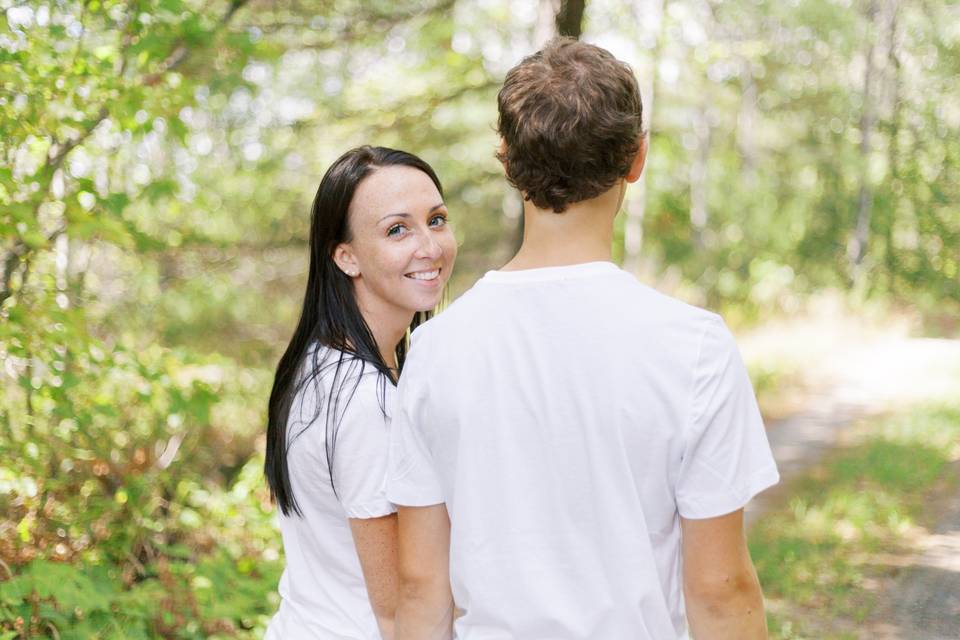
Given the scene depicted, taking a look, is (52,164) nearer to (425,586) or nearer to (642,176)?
(425,586)

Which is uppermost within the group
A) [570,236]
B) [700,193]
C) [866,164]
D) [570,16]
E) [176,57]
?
[570,16]

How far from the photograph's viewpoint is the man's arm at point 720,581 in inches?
60.0

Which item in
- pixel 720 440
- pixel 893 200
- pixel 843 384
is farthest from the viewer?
pixel 893 200

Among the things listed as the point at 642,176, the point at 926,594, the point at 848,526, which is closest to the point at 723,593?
the point at 926,594

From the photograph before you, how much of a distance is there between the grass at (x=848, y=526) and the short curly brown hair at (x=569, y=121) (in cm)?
351

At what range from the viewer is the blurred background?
3.91m

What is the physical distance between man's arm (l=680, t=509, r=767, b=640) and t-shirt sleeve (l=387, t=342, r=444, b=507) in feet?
1.53

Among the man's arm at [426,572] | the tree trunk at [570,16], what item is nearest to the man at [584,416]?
the man's arm at [426,572]

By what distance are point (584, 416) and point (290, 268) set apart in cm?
1048

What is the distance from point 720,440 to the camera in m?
1.46

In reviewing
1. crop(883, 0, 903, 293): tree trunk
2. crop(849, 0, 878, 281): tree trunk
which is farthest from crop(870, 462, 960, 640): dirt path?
crop(849, 0, 878, 281): tree trunk

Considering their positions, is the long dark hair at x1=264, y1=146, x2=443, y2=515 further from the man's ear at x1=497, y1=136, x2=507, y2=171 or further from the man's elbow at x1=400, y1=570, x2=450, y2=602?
the man's ear at x1=497, y1=136, x2=507, y2=171

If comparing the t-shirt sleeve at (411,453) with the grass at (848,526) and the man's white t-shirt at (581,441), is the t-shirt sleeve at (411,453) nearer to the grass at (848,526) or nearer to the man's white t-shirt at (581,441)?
the man's white t-shirt at (581,441)

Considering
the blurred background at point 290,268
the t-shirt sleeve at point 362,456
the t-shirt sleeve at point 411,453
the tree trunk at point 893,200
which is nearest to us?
the t-shirt sleeve at point 411,453
